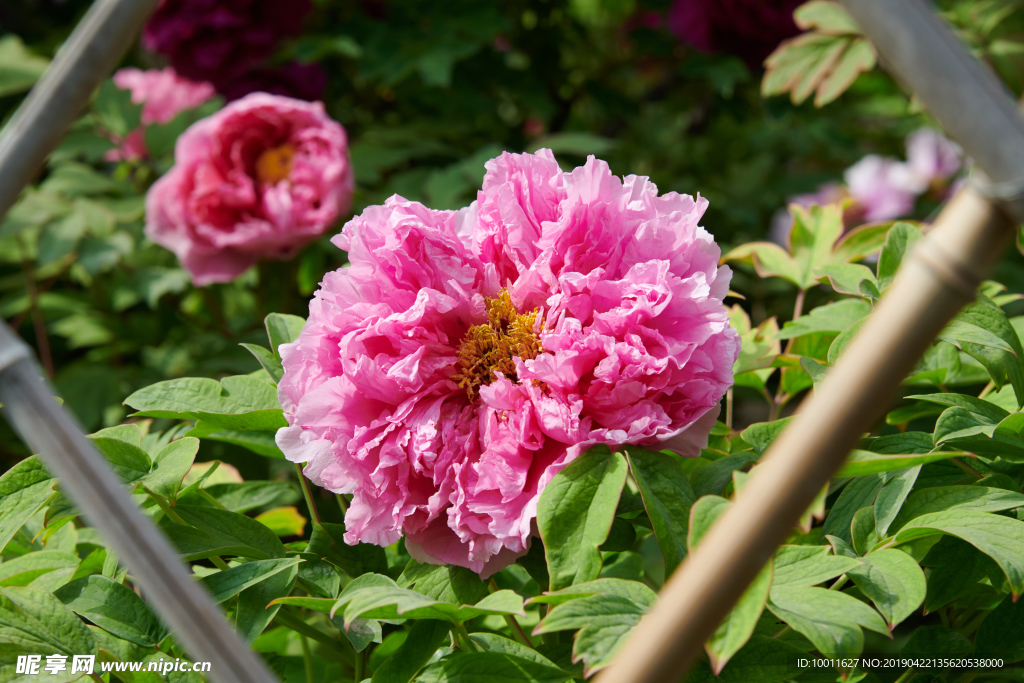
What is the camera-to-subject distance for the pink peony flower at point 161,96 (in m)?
1.58

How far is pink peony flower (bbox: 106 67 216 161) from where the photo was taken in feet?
5.17

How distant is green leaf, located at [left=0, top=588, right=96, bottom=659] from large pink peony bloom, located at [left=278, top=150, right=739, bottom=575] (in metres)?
0.18

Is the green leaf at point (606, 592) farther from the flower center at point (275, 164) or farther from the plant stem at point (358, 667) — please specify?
the flower center at point (275, 164)

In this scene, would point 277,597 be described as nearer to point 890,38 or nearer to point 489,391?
point 489,391

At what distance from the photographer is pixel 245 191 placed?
1.29 meters

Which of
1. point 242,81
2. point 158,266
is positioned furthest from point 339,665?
point 242,81

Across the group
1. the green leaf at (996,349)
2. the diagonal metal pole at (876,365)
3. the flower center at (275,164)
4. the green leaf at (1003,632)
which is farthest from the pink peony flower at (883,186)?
the diagonal metal pole at (876,365)

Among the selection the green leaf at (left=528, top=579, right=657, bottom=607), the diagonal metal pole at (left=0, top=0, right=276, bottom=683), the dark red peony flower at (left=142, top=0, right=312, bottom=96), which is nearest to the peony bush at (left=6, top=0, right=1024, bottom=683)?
the green leaf at (left=528, top=579, right=657, bottom=607)

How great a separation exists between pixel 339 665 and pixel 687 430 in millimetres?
439

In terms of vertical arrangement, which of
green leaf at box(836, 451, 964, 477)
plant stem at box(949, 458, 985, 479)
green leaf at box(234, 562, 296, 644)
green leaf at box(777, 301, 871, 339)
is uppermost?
green leaf at box(836, 451, 964, 477)

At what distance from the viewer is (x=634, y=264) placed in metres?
0.53

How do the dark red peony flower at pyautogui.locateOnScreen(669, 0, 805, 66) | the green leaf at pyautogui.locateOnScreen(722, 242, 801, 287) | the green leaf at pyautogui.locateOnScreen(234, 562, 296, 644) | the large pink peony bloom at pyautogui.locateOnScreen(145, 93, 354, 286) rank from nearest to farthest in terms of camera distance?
1. the green leaf at pyautogui.locateOnScreen(234, 562, 296, 644)
2. the green leaf at pyautogui.locateOnScreen(722, 242, 801, 287)
3. the large pink peony bloom at pyautogui.locateOnScreen(145, 93, 354, 286)
4. the dark red peony flower at pyautogui.locateOnScreen(669, 0, 805, 66)

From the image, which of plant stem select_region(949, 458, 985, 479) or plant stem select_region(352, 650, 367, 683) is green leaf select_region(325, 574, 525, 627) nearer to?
plant stem select_region(352, 650, 367, 683)

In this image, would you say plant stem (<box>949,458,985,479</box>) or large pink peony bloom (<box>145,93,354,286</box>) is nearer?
plant stem (<box>949,458,985,479</box>)
